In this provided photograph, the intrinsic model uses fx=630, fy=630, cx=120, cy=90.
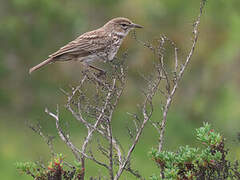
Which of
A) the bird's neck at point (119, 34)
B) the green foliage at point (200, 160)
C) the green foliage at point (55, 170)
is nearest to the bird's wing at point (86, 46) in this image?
the bird's neck at point (119, 34)

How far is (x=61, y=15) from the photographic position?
14695 millimetres

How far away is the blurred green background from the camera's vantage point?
14.7m

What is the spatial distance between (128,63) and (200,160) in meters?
10.0

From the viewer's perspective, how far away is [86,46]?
7555 millimetres

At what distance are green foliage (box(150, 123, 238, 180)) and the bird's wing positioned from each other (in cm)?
325

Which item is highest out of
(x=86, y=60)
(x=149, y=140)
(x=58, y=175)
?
(x=149, y=140)

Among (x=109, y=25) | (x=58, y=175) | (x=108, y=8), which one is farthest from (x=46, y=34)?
(x=58, y=175)

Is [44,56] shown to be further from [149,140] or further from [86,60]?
[86,60]

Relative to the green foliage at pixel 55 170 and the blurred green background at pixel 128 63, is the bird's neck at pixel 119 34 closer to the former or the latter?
the green foliage at pixel 55 170

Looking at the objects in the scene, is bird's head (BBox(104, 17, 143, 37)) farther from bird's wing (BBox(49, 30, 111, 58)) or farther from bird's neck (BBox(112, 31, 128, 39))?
bird's wing (BBox(49, 30, 111, 58))

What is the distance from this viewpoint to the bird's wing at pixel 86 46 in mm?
7410

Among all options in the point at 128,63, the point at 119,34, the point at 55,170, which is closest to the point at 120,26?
the point at 119,34

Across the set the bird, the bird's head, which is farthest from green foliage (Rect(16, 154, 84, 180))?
the bird's head

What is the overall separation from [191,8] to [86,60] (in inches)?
349
